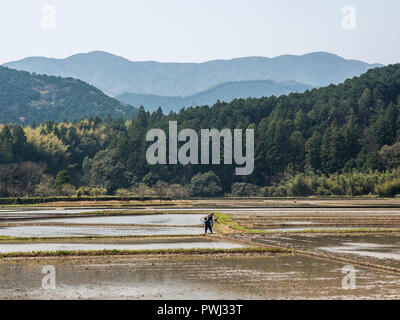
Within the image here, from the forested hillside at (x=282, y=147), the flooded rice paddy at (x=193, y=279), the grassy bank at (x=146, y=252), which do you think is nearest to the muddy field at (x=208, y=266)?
the flooded rice paddy at (x=193, y=279)

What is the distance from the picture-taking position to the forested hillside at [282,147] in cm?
11769

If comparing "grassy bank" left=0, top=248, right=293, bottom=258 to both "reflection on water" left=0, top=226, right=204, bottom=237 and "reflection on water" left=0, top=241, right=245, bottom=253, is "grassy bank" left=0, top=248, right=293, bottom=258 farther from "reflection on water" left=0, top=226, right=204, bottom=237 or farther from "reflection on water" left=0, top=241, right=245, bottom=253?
"reflection on water" left=0, top=226, right=204, bottom=237

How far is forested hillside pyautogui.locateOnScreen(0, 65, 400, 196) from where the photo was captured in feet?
386

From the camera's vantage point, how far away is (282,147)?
133375 millimetres

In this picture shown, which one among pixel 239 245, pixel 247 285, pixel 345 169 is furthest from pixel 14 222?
pixel 345 169

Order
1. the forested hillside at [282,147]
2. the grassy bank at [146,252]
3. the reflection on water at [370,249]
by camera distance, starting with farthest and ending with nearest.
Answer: the forested hillside at [282,147] < the reflection on water at [370,249] < the grassy bank at [146,252]

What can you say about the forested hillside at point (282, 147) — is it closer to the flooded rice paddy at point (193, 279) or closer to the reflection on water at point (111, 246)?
the reflection on water at point (111, 246)

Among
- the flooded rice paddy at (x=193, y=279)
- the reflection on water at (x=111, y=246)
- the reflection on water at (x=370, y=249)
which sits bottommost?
the reflection on water at (x=111, y=246)

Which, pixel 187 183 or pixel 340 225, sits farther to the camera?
pixel 187 183

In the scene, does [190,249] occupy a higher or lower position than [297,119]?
lower

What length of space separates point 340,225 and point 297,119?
99949 millimetres

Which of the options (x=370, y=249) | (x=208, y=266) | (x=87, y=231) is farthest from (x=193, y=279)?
(x=87, y=231)
